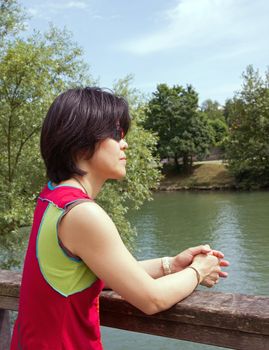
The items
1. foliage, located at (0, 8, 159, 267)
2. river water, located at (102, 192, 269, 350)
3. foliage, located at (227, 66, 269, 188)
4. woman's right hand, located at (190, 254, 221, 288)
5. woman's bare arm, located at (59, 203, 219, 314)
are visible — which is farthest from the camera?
foliage, located at (227, 66, 269, 188)

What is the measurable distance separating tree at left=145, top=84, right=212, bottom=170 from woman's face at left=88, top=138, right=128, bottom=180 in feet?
144

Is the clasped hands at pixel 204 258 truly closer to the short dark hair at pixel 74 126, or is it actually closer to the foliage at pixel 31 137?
the short dark hair at pixel 74 126

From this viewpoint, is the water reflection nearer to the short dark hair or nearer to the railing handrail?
the railing handrail

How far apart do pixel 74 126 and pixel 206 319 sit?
73 centimetres

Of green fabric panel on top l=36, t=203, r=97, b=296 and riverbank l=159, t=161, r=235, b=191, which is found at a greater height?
green fabric panel on top l=36, t=203, r=97, b=296

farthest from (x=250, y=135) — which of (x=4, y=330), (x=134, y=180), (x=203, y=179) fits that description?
(x=4, y=330)

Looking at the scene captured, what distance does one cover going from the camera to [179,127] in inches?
1836

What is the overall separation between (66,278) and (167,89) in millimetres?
48323

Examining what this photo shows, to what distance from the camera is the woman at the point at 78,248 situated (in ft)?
4.45

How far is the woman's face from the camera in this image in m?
1.54

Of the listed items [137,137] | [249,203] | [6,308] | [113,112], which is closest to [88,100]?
[113,112]

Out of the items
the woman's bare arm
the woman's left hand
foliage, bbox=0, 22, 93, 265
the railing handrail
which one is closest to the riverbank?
foliage, bbox=0, 22, 93, 265

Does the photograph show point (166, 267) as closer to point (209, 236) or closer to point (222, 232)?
point (209, 236)

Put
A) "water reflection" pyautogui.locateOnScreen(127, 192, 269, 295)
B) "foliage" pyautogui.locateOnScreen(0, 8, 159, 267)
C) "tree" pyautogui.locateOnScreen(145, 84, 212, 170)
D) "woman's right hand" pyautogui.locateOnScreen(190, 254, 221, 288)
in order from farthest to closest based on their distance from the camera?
"tree" pyautogui.locateOnScreen(145, 84, 212, 170), "water reflection" pyautogui.locateOnScreen(127, 192, 269, 295), "foliage" pyautogui.locateOnScreen(0, 8, 159, 267), "woman's right hand" pyautogui.locateOnScreen(190, 254, 221, 288)
